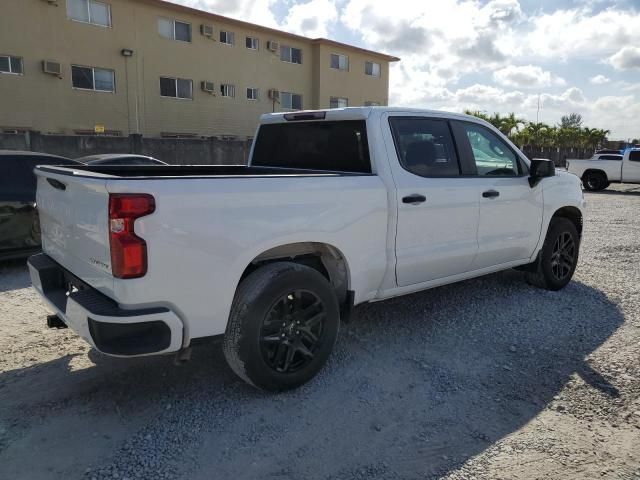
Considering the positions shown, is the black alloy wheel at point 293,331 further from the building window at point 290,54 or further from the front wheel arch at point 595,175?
the building window at point 290,54

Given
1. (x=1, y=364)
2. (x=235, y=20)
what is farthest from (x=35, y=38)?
(x=1, y=364)

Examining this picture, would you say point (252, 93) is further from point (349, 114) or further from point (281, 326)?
point (281, 326)

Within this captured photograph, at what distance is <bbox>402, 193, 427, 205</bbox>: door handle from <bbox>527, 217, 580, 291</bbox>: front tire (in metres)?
2.19

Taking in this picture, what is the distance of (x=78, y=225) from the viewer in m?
3.04

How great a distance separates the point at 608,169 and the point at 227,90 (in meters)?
17.5

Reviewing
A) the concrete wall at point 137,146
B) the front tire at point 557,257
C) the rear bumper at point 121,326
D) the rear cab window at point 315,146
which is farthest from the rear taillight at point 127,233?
the concrete wall at point 137,146

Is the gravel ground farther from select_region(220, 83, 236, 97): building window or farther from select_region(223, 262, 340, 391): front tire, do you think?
select_region(220, 83, 236, 97): building window

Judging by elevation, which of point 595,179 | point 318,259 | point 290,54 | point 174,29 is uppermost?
point 174,29

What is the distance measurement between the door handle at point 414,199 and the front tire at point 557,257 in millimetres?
2190

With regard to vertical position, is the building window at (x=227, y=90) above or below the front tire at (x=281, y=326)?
above

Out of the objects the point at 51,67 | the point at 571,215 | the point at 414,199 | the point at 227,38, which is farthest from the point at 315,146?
the point at 227,38

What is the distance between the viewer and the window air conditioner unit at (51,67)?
19.9 m

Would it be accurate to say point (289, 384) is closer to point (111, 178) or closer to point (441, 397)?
point (441, 397)

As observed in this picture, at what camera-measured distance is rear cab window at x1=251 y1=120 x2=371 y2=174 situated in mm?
4133
